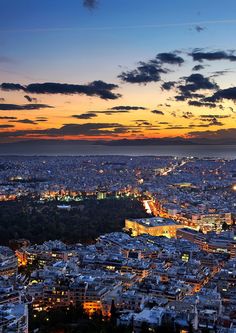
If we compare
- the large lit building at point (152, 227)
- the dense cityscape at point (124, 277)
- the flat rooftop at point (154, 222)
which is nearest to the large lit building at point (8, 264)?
the dense cityscape at point (124, 277)

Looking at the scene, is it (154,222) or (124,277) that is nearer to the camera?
(124,277)

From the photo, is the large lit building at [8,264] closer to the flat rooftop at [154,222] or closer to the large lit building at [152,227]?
the large lit building at [152,227]

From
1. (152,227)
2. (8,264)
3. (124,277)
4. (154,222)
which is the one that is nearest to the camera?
(124,277)

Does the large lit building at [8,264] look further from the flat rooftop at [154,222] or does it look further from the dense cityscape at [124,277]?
the flat rooftop at [154,222]

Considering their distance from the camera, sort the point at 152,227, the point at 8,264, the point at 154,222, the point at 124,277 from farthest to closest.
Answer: the point at 154,222, the point at 152,227, the point at 8,264, the point at 124,277

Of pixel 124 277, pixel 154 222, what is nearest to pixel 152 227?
pixel 154 222

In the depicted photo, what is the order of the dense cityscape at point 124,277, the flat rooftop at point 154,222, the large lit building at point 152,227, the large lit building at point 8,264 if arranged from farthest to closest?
the flat rooftop at point 154,222
the large lit building at point 152,227
the large lit building at point 8,264
the dense cityscape at point 124,277

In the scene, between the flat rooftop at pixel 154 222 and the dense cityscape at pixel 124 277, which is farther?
the flat rooftop at pixel 154 222

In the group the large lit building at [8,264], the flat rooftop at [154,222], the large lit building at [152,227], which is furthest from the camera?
the flat rooftop at [154,222]

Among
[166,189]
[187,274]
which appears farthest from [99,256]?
[166,189]

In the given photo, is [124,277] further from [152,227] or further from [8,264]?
[152,227]
